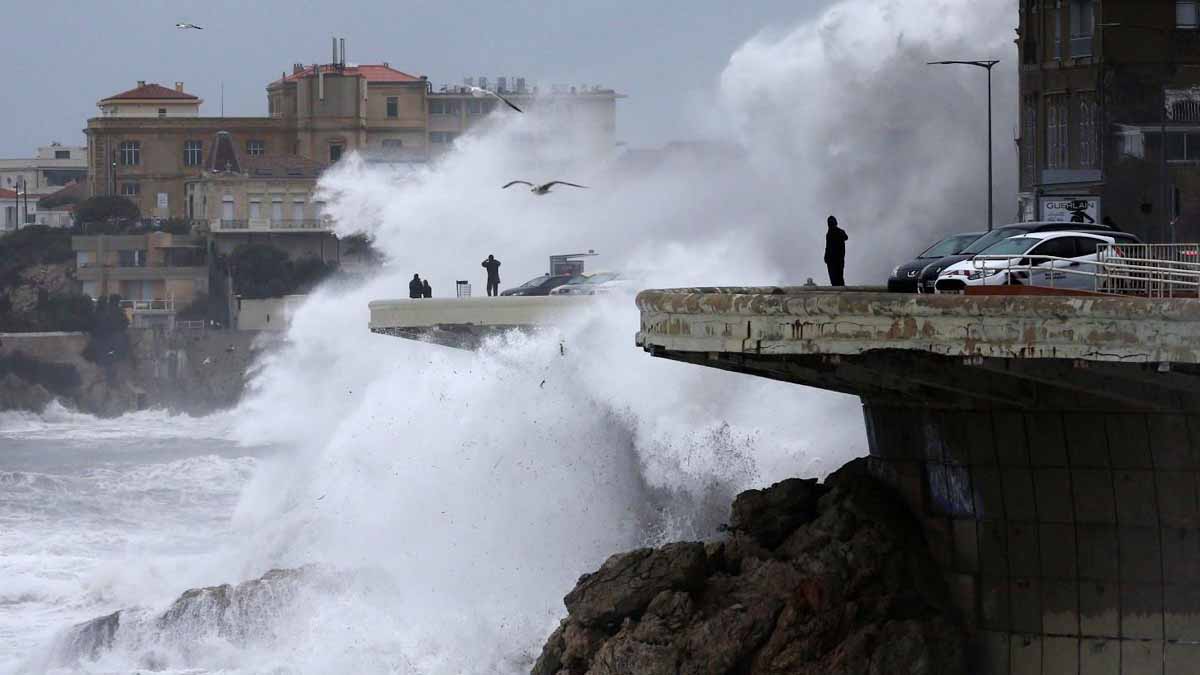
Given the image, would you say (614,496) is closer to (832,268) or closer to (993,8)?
(832,268)

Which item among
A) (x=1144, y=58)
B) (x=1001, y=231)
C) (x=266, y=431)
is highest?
(x=1144, y=58)

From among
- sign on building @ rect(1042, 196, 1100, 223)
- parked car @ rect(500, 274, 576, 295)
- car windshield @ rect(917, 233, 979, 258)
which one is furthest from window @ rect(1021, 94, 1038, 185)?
car windshield @ rect(917, 233, 979, 258)

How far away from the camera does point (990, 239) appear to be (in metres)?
26.1

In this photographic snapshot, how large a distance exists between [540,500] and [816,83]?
25.3 meters

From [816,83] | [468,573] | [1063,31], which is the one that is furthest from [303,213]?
[468,573]

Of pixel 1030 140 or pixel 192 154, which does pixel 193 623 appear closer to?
pixel 1030 140

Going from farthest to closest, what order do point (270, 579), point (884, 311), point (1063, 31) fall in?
1. point (1063, 31)
2. point (270, 579)
3. point (884, 311)

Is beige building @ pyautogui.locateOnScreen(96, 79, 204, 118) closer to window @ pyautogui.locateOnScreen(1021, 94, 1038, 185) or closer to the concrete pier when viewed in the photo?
window @ pyautogui.locateOnScreen(1021, 94, 1038, 185)

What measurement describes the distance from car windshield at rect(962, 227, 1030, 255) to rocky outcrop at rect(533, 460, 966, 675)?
4.08 m

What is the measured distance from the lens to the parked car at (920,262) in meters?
26.2

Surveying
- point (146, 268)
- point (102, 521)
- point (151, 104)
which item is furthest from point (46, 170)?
point (102, 521)

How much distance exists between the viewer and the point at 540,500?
29.5m

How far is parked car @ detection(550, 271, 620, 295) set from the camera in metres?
39.8

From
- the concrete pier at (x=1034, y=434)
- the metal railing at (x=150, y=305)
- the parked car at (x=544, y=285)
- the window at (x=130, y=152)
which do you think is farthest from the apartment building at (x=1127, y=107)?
the window at (x=130, y=152)
